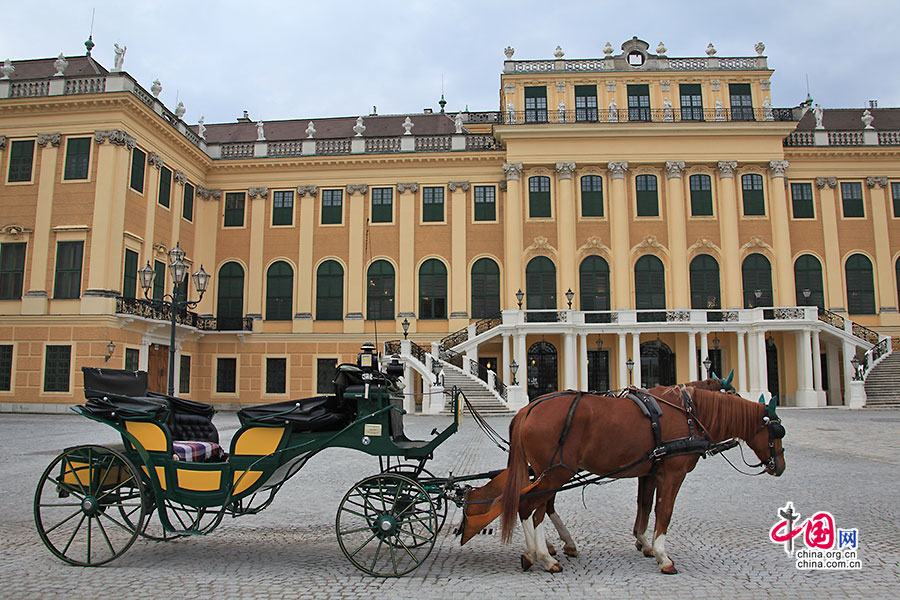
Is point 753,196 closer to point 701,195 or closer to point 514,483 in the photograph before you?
point 701,195

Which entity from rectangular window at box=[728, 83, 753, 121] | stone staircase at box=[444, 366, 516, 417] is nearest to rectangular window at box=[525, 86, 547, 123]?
rectangular window at box=[728, 83, 753, 121]

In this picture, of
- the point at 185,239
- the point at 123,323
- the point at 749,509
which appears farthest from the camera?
the point at 185,239

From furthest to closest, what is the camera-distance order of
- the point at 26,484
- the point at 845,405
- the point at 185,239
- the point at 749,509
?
1. the point at 185,239
2. the point at 845,405
3. the point at 26,484
4. the point at 749,509

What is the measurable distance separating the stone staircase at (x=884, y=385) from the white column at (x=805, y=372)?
2350 millimetres

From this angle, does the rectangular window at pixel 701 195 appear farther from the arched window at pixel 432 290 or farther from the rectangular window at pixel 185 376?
the rectangular window at pixel 185 376

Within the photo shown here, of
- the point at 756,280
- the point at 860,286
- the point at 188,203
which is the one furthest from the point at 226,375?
the point at 860,286

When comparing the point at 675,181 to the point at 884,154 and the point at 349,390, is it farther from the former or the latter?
the point at 349,390

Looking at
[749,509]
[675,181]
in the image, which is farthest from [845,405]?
[749,509]

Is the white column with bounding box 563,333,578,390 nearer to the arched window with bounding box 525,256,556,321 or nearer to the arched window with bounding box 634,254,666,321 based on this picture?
the arched window with bounding box 525,256,556,321

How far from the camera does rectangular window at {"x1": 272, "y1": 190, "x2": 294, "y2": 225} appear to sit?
1505 inches

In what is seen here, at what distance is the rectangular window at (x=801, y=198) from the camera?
123 ft

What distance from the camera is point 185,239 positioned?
3628cm

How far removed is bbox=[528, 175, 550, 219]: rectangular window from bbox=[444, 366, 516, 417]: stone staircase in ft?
34.2

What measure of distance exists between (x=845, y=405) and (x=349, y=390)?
111ft
